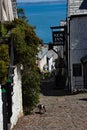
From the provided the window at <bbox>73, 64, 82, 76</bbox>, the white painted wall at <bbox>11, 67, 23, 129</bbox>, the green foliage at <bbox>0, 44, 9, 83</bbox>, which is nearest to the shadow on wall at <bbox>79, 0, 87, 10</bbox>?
the window at <bbox>73, 64, 82, 76</bbox>

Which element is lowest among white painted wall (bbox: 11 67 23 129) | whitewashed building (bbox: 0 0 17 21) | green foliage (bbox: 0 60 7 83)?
white painted wall (bbox: 11 67 23 129)

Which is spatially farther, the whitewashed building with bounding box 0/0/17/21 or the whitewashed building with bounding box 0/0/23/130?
the whitewashed building with bounding box 0/0/17/21

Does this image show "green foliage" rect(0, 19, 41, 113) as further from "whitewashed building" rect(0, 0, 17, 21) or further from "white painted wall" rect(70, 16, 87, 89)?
"white painted wall" rect(70, 16, 87, 89)

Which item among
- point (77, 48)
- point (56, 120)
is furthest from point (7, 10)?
point (77, 48)

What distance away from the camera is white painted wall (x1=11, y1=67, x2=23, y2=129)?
56.0 ft

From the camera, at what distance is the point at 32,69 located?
66.5ft

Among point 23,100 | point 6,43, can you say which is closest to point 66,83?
point 23,100

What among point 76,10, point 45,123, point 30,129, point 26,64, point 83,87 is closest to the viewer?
point 30,129

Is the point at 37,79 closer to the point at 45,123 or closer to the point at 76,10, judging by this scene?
the point at 45,123

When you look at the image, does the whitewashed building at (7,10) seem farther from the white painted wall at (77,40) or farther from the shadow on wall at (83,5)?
the shadow on wall at (83,5)

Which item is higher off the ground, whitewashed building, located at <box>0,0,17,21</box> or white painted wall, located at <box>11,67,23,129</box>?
whitewashed building, located at <box>0,0,17,21</box>

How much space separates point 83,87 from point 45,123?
61.2 feet

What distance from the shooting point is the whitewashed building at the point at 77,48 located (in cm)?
3681

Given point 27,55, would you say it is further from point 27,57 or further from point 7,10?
point 7,10
